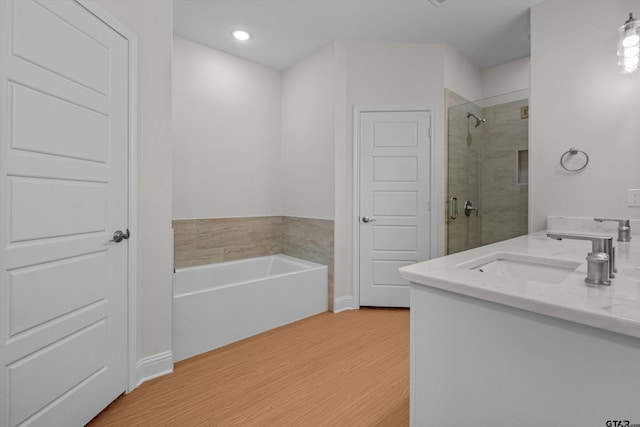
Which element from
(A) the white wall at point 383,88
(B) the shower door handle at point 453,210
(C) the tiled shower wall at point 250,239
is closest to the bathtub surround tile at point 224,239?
(C) the tiled shower wall at point 250,239

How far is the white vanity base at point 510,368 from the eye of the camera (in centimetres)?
67

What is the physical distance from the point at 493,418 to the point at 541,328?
30 cm

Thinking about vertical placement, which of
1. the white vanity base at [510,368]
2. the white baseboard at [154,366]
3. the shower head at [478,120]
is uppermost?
the shower head at [478,120]

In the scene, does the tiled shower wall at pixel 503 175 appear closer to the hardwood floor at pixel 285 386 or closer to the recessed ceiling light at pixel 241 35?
the hardwood floor at pixel 285 386

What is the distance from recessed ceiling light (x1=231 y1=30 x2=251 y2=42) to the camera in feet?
9.41

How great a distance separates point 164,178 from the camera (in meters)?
1.94

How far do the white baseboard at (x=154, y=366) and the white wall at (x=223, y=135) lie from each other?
1.41m

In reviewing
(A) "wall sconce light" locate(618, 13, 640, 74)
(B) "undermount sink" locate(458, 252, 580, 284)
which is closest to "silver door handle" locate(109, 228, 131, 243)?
(B) "undermount sink" locate(458, 252, 580, 284)

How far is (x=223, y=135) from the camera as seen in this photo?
10.8ft

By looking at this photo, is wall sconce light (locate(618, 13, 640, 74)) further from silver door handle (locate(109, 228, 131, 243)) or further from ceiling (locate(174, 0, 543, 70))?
silver door handle (locate(109, 228, 131, 243))

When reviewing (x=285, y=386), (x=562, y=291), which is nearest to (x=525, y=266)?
(x=562, y=291)

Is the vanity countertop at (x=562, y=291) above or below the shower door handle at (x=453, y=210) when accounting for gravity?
below

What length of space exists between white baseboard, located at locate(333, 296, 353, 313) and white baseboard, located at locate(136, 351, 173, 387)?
153 centimetres

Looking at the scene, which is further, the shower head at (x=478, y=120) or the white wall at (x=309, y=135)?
the shower head at (x=478, y=120)
